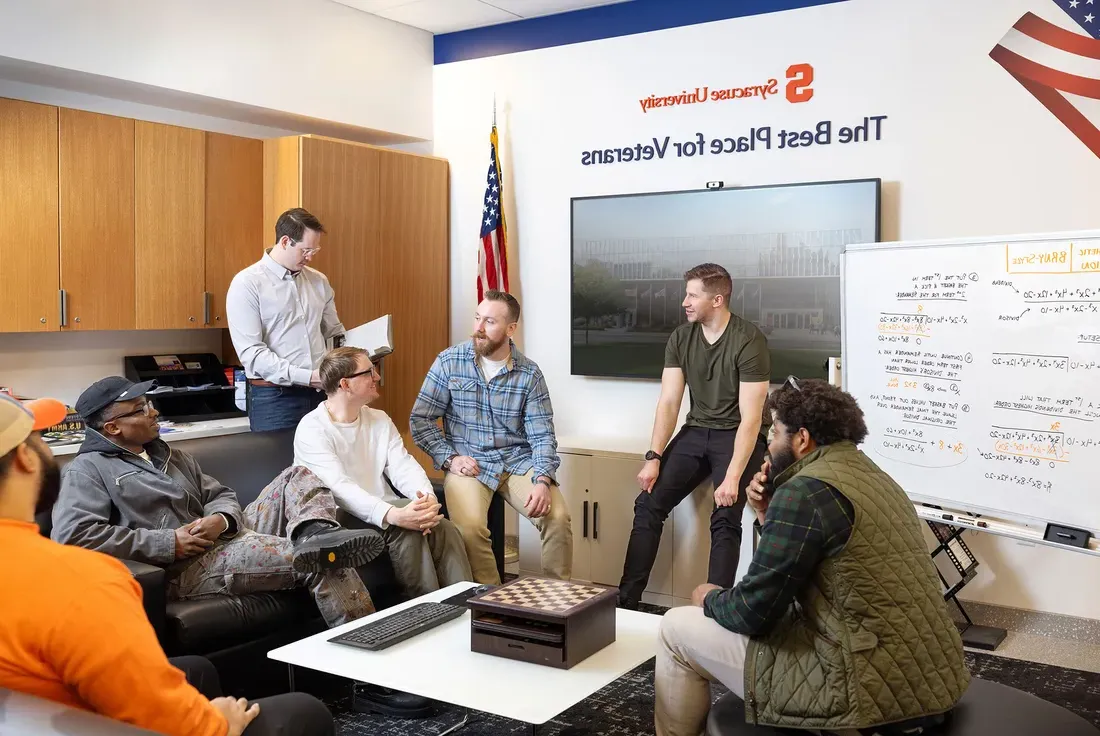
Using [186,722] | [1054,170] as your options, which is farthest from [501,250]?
[186,722]

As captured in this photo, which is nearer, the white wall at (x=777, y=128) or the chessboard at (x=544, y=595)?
the chessboard at (x=544, y=595)

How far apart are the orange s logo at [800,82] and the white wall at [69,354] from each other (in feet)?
10.8

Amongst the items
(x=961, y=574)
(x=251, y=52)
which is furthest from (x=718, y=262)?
(x=251, y=52)

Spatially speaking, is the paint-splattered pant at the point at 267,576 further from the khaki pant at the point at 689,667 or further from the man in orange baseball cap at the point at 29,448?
the man in orange baseball cap at the point at 29,448

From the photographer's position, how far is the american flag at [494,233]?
568cm

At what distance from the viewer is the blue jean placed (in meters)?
4.68

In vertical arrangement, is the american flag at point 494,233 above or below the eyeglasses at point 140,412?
above

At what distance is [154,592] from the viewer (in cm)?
305

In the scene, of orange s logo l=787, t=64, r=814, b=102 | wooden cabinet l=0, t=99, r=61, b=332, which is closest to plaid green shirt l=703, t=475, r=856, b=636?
orange s logo l=787, t=64, r=814, b=102

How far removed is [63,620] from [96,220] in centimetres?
337

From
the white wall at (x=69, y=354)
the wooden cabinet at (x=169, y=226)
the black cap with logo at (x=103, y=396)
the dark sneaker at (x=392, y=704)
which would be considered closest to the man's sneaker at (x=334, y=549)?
the dark sneaker at (x=392, y=704)

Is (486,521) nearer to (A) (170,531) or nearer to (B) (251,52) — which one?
(A) (170,531)

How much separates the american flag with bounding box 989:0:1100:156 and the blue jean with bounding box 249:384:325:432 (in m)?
3.45

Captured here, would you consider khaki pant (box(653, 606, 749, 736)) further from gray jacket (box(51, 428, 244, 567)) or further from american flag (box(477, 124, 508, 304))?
american flag (box(477, 124, 508, 304))
